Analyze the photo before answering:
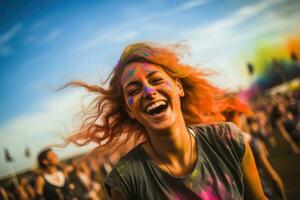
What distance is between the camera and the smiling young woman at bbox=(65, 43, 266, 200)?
1.55 meters

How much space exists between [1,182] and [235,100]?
12.7 ft

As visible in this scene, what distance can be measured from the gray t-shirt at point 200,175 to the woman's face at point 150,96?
18 centimetres

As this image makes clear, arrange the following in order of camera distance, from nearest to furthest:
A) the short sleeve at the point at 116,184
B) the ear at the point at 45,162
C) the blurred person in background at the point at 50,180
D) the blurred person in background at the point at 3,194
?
the short sleeve at the point at 116,184 < the blurred person in background at the point at 50,180 < the ear at the point at 45,162 < the blurred person in background at the point at 3,194

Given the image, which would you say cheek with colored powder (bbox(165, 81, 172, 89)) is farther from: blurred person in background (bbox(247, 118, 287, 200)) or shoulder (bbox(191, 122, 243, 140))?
blurred person in background (bbox(247, 118, 287, 200))

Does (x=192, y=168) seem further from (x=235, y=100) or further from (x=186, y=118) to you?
(x=235, y=100)

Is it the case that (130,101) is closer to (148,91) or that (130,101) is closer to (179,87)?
(148,91)

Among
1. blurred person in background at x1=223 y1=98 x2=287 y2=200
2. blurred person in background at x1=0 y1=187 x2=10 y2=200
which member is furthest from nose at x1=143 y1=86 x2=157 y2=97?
blurred person in background at x1=0 y1=187 x2=10 y2=200

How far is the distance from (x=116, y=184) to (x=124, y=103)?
1.77 ft

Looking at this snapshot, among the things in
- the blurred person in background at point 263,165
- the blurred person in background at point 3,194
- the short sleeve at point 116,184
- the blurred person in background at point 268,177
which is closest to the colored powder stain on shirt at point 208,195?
the short sleeve at point 116,184

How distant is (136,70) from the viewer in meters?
1.74

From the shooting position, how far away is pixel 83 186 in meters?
5.23

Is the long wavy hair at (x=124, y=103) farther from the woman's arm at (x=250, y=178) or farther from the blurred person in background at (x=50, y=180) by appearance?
the blurred person in background at (x=50, y=180)

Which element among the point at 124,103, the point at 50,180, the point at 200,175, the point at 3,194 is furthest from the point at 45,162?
the point at 200,175

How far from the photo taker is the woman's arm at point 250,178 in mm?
1660
